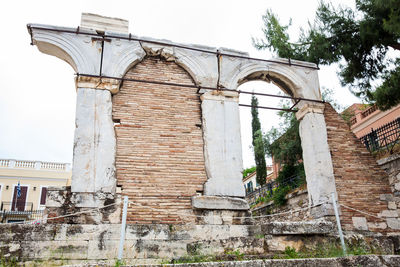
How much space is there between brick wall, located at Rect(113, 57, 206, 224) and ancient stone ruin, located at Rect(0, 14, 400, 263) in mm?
22

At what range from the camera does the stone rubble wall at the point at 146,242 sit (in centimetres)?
539

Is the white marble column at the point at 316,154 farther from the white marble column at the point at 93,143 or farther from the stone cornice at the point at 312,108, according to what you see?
the white marble column at the point at 93,143

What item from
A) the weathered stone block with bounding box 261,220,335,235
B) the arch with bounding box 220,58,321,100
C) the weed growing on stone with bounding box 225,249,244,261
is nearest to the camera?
the weed growing on stone with bounding box 225,249,244,261

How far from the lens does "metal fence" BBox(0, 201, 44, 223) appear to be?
24656 mm

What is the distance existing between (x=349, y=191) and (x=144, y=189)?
192 inches

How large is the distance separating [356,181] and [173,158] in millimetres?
4559

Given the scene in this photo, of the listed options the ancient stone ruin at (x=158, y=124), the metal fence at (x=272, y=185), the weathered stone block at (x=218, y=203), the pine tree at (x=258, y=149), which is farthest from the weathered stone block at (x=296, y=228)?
the pine tree at (x=258, y=149)

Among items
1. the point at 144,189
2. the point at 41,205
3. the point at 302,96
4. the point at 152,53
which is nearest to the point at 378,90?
the point at 302,96

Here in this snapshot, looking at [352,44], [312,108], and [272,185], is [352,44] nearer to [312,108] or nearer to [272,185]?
[312,108]

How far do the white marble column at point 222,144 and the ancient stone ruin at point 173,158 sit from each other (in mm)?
23

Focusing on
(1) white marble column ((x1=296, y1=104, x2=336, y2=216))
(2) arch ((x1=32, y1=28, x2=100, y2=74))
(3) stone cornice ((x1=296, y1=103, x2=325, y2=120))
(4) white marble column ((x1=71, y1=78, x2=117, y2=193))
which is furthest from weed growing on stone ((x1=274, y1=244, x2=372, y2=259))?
(2) arch ((x1=32, y1=28, x2=100, y2=74))

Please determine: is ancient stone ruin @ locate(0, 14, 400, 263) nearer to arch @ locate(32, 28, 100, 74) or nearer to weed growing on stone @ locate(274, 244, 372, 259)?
arch @ locate(32, 28, 100, 74)

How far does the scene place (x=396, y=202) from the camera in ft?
28.3

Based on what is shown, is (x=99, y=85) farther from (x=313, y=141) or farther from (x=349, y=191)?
(x=349, y=191)
